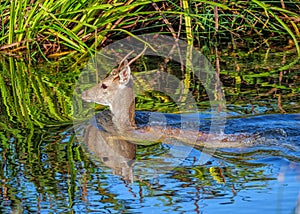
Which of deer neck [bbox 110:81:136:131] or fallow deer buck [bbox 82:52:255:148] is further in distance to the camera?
deer neck [bbox 110:81:136:131]

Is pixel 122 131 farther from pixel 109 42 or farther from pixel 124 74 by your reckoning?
pixel 109 42

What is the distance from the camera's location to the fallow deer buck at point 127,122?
6.31 meters

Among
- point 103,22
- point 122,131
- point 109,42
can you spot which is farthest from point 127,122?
point 109,42

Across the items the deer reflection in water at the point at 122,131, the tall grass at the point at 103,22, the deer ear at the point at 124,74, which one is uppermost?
the tall grass at the point at 103,22

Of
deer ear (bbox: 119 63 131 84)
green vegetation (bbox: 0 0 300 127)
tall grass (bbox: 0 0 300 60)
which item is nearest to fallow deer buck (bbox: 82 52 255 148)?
deer ear (bbox: 119 63 131 84)

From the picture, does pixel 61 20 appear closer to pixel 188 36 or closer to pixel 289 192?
pixel 188 36

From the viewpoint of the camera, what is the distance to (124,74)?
6.50m

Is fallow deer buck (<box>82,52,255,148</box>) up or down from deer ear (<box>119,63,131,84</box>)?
down

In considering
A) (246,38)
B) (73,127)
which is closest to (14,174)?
(73,127)

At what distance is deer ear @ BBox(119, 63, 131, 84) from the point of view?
6.44m

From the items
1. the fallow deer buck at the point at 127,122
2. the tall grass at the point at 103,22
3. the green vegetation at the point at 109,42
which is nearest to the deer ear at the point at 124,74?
the fallow deer buck at the point at 127,122

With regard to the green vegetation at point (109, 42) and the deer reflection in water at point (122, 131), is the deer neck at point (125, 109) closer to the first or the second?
the deer reflection in water at point (122, 131)

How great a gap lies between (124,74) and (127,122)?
1.43 feet

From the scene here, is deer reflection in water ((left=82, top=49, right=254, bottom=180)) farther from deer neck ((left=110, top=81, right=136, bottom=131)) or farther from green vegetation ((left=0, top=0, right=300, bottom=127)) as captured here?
green vegetation ((left=0, top=0, right=300, bottom=127))
